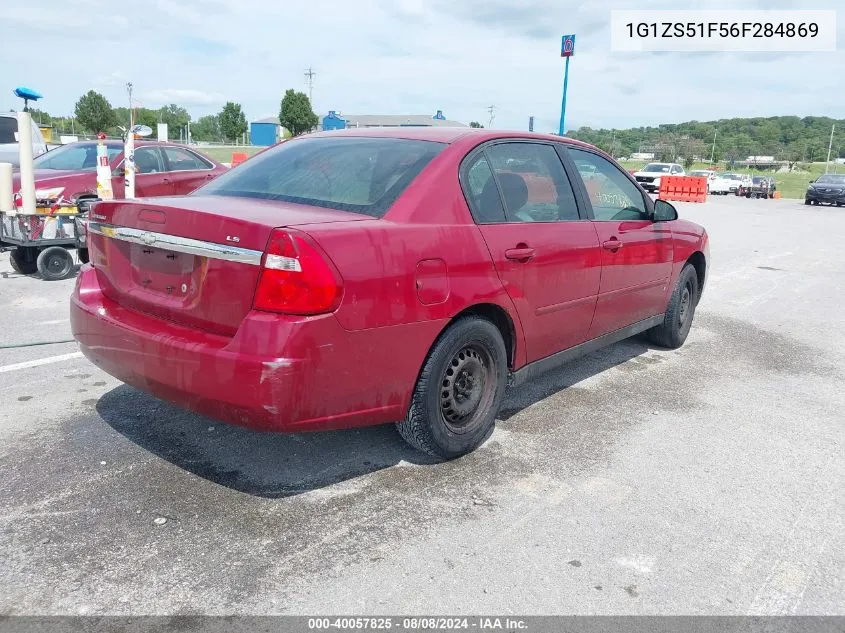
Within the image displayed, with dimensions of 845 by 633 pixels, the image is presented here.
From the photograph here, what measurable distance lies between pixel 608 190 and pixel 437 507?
2604 millimetres

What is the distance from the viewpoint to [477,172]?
140 inches

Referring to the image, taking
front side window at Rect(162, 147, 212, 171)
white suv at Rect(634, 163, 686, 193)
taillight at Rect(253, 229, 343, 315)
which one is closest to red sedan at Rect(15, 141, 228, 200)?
front side window at Rect(162, 147, 212, 171)

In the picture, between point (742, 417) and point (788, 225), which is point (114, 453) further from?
point (788, 225)

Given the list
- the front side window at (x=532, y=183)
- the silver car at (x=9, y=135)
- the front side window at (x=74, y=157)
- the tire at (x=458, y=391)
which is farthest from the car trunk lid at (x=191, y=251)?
the silver car at (x=9, y=135)

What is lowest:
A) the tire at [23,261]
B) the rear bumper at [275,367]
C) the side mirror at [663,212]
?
the tire at [23,261]

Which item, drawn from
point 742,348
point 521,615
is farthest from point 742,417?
point 521,615

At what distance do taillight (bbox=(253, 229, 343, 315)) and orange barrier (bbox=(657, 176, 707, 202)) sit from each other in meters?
29.0

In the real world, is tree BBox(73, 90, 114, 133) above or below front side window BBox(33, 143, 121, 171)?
above

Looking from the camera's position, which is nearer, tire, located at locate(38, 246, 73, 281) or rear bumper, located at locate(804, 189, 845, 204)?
tire, located at locate(38, 246, 73, 281)

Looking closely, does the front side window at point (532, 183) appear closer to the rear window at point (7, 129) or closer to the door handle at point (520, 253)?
the door handle at point (520, 253)

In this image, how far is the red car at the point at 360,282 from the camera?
8.82 feet

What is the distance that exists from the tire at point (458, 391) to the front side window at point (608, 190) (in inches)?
53.4

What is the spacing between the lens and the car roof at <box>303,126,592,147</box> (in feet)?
12.0

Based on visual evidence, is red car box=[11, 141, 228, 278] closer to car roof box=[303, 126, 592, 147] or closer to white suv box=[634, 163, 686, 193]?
car roof box=[303, 126, 592, 147]
